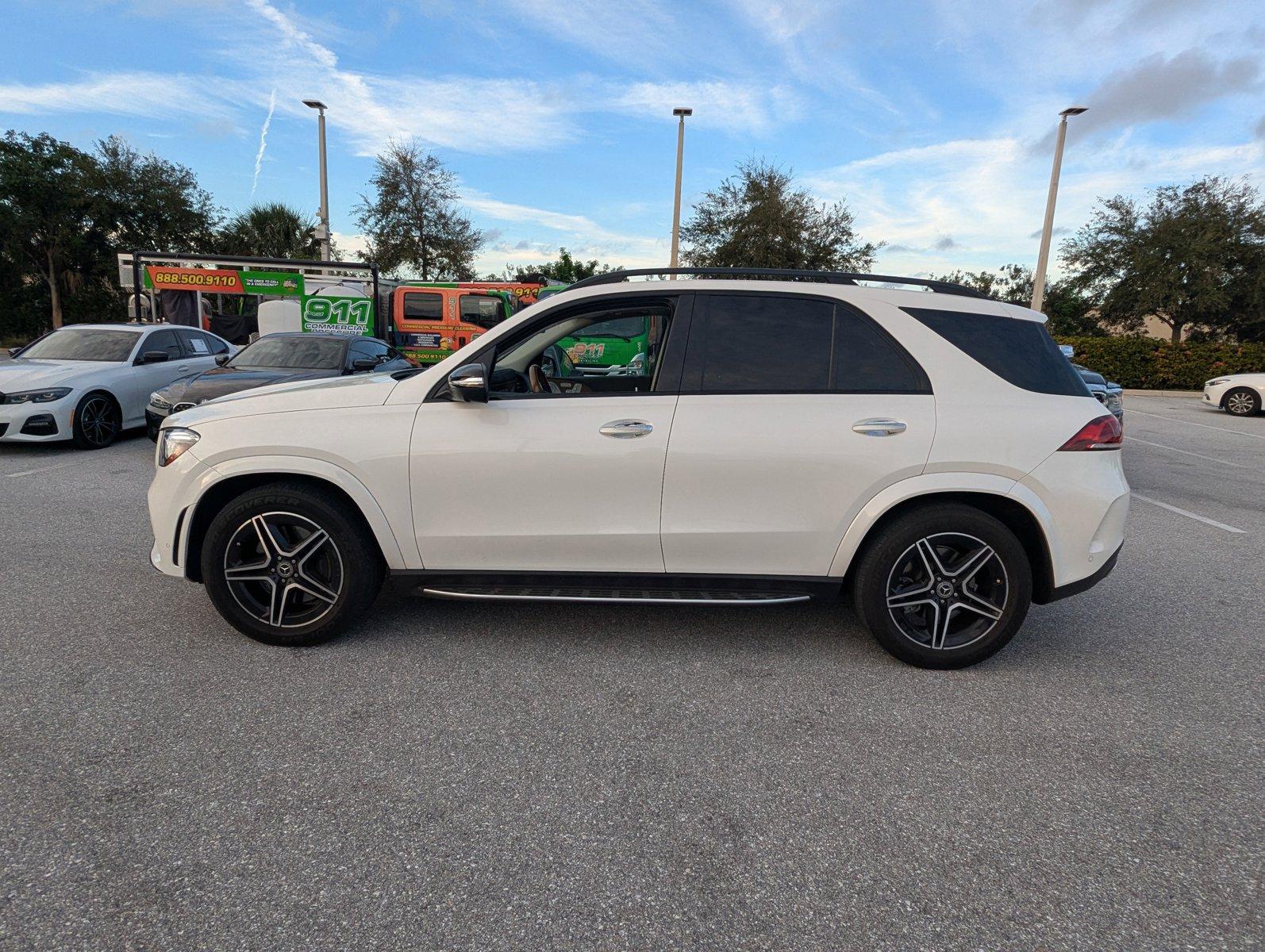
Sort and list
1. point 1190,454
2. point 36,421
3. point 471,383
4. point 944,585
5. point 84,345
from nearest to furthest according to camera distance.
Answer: point 471,383 < point 944,585 < point 36,421 < point 84,345 < point 1190,454

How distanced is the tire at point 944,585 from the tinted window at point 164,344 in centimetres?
996

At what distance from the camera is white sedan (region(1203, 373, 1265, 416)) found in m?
17.6

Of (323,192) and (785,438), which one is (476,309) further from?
(785,438)

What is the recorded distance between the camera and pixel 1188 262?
26281mm

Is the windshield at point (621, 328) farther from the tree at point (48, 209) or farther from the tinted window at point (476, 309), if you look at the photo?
the tree at point (48, 209)

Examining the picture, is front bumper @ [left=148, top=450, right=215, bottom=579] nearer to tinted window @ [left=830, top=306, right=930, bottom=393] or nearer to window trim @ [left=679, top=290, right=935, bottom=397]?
window trim @ [left=679, top=290, right=935, bottom=397]

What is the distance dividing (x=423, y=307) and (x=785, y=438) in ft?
53.4

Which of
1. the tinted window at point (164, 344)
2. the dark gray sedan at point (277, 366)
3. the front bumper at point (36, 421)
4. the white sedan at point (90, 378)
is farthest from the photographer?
the tinted window at point (164, 344)

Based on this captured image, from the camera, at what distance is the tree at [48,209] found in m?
26.3

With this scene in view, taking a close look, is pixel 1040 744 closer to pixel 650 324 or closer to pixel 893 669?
pixel 893 669

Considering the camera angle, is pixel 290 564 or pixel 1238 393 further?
pixel 1238 393

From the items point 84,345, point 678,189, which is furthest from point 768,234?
point 84,345

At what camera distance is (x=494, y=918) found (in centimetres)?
204

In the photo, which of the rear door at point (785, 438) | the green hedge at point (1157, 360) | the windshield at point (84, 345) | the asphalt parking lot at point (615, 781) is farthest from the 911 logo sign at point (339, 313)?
the green hedge at point (1157, 360)
